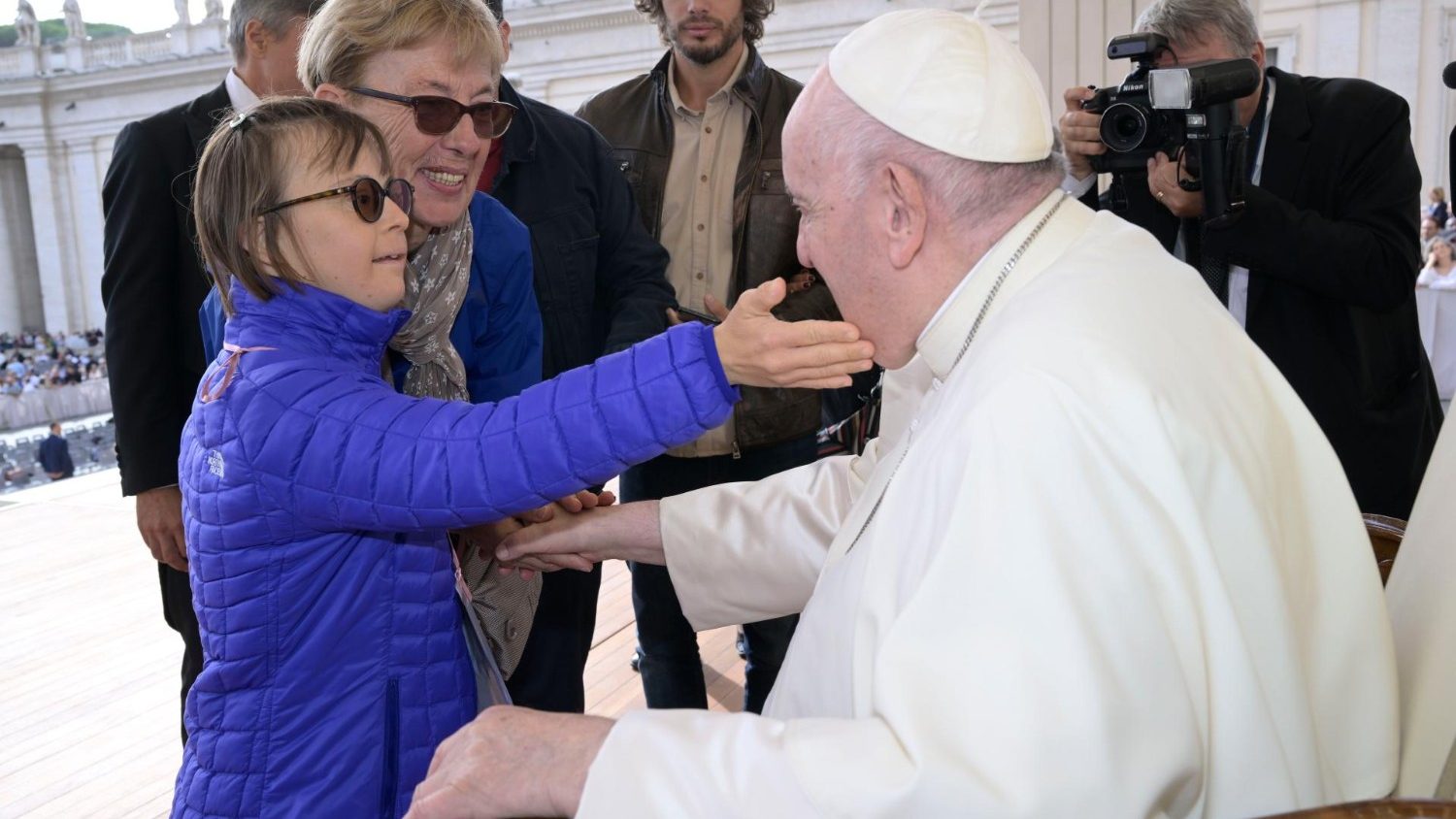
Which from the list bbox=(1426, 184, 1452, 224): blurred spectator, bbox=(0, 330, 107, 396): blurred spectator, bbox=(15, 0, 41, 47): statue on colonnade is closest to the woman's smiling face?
bbox=(1426, 184, 1452, 224): blurred spectator

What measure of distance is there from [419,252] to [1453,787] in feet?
5.01

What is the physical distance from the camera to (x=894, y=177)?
4.29ft

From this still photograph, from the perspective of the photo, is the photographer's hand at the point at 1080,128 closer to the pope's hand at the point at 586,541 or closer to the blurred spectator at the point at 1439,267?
the pope's hand at the point at 586,541

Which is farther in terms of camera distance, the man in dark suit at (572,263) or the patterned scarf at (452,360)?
the man in dark suit at (572,263)

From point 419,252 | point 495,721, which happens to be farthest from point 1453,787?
point 419,252

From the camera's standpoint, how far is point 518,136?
2.46 meters

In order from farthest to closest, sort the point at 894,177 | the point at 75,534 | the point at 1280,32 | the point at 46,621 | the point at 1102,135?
the point at 1280,32 → the point at 75,534 → the point at 46,621 → the point at 1102,135 → the point at 894,177

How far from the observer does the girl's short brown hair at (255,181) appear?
1.43 meters

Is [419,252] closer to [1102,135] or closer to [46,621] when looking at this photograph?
[1102,135]

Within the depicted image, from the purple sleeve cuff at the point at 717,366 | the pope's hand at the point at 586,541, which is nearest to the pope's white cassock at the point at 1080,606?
the purple sleeve cuff at the point at 717,366

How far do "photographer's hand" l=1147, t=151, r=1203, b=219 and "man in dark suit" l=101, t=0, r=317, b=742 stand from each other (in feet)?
6.16

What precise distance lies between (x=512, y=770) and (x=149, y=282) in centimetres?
163

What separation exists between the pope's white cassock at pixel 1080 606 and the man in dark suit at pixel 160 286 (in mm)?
1601

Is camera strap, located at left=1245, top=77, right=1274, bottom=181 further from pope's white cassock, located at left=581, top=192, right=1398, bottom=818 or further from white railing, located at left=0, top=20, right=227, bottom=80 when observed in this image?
white railing, located at left=0, top=20, right=227, bottom=80
